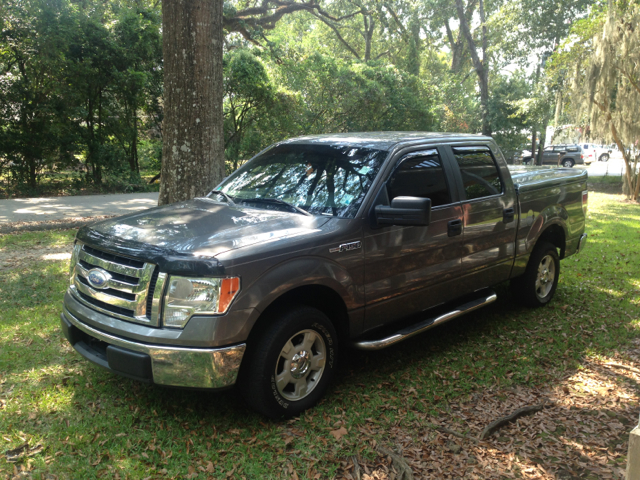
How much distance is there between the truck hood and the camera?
10.9ft

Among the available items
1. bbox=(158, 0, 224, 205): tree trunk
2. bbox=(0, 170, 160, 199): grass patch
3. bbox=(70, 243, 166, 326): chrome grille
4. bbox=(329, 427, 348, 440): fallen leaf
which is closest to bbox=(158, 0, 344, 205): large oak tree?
bbox=(158, 0, 224, 205): tree trunk

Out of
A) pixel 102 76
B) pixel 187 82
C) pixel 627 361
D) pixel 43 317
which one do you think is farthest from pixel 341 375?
pixel 102 76

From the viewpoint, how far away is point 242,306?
10.4ft

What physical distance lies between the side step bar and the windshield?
37.8 inches

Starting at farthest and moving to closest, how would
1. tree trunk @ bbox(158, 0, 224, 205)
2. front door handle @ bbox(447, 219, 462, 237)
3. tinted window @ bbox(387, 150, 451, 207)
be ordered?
tree trunk @ bbox(158, 0, 224, 205)
front door handle @ bbox(447, 219, 462, 237)
tinted window @ bbox(387, 150, 451, 207)

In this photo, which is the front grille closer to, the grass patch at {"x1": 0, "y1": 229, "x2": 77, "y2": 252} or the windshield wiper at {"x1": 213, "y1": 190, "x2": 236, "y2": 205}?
the windshield wiper at {"x1": 213, "y1": 190, "x2": 236, "y2": 205}

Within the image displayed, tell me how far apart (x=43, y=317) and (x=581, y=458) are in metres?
4.85

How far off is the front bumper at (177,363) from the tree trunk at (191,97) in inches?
163

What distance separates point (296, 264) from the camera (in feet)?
11.3

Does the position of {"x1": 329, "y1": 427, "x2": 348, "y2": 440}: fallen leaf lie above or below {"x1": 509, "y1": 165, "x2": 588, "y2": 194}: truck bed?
below

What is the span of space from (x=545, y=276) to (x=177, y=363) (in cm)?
459

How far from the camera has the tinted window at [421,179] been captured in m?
4.27

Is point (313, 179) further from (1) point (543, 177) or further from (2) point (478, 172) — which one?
(1) point (543, 177)

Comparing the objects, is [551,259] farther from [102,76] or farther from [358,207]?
[102,76]
